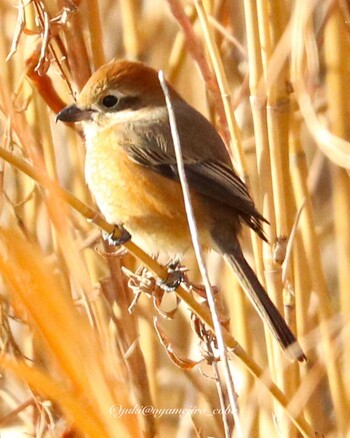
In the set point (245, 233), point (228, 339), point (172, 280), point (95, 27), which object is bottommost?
point (228, 339)

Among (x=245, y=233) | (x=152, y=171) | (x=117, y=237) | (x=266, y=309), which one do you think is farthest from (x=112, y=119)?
(x=266, y=309)

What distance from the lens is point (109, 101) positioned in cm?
169

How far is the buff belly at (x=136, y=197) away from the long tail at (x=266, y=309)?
142 mm

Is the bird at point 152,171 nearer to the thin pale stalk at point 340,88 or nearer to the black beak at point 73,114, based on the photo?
the black beak at point 73,114

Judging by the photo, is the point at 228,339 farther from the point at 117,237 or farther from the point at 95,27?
the point at 95,27

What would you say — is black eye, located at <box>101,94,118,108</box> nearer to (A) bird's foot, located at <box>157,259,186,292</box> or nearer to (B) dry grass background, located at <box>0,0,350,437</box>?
(B) dry grass background, located at <box>0,0,350,437</box>

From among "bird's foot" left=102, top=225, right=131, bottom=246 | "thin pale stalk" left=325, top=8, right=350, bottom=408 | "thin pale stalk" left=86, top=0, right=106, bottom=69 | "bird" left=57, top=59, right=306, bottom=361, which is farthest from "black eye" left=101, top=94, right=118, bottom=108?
"thin pale stalk" left=325, top=8, right=350, bottom=408

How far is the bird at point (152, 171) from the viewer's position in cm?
162

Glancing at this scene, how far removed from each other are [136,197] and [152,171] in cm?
7

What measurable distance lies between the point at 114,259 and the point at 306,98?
1.91ft

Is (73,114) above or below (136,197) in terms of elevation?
above

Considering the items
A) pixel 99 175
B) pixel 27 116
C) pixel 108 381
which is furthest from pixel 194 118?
pixel 108 381

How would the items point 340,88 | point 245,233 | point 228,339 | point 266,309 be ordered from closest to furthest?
point 228,339
point 266,309
point 340,88
point 245,233

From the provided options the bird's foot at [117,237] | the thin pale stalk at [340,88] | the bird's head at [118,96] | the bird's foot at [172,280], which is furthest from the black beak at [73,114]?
the thin pale stalk at [340,88]
